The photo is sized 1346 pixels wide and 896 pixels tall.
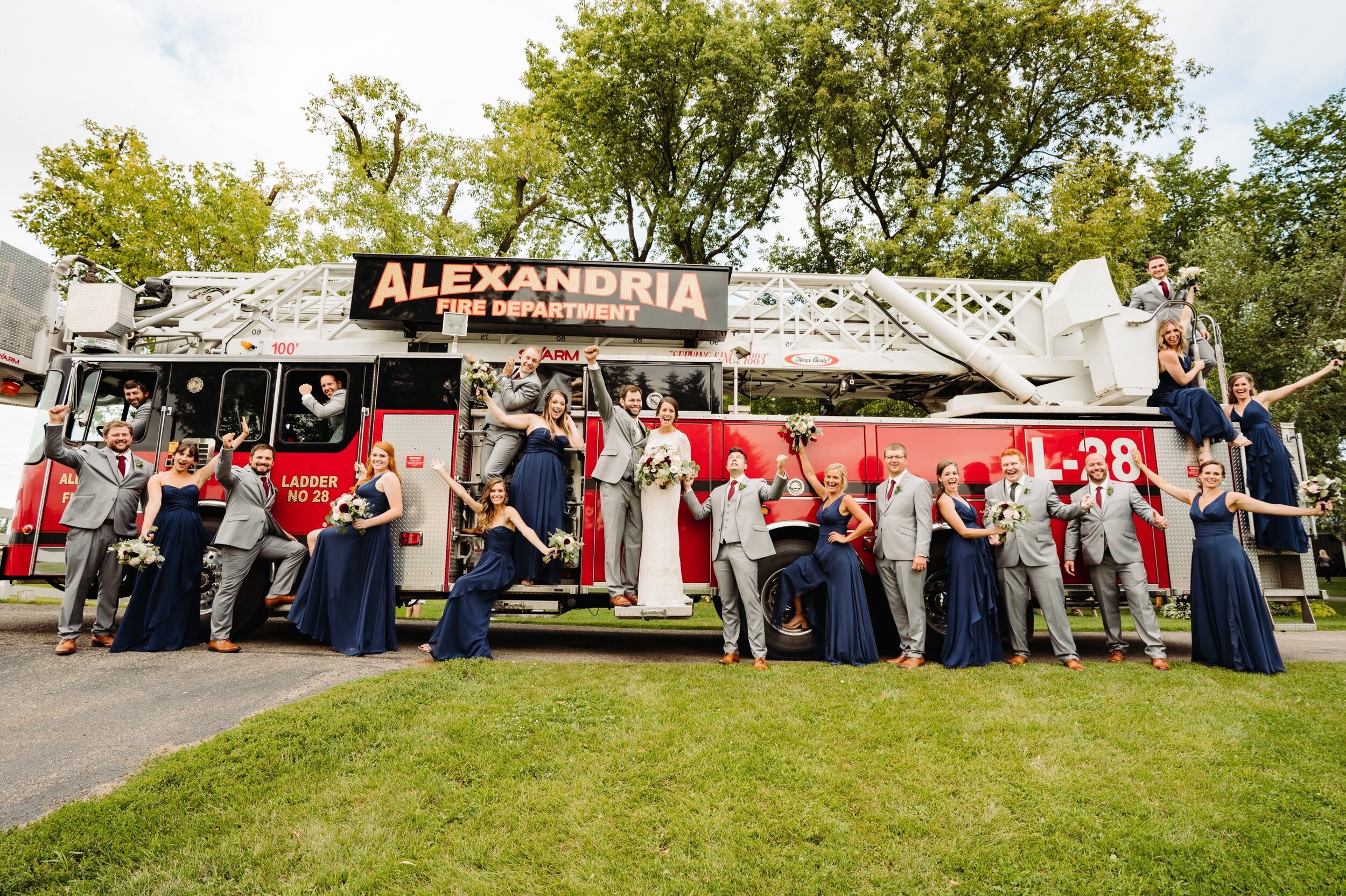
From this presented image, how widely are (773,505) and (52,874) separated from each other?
5.96 metres

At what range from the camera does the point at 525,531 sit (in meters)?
6.99

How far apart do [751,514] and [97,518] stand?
646cm

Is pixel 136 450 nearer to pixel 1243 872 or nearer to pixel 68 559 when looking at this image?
pixel 68 559

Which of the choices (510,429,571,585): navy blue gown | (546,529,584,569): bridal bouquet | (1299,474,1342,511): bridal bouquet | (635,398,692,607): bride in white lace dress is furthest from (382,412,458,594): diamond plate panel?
(1299,474,1342,511): bridal bouquet

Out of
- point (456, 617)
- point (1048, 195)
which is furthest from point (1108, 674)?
point (1048, 195)

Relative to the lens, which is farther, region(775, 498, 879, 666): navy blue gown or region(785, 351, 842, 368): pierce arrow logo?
region(785, 351, 842, 368): pierce arrow logo

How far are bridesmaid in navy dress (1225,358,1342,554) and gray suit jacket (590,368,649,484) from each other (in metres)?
6.55

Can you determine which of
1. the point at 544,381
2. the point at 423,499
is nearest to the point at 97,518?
the point at 423,499

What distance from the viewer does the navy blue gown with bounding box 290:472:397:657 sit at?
7207mm

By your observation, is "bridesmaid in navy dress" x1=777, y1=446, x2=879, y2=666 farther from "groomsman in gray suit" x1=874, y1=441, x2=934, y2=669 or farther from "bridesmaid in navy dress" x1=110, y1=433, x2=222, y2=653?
"bridesmaid in navy dress" x1=110, y1=433, x2=222, y2=653

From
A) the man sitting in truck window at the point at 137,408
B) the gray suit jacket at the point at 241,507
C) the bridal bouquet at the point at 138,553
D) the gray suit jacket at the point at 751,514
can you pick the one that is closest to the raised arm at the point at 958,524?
the gray suit jacket at the point at 751,514

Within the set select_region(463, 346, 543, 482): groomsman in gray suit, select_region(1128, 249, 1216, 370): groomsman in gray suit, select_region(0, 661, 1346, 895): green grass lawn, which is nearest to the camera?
select_region(0, 661, 1346, 895): green grass lawn

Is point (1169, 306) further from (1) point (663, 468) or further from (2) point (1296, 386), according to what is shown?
(1) point (663, 468)

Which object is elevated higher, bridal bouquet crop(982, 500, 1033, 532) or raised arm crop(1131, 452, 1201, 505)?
raised arm crop(1131, 452, 1201, 505)
